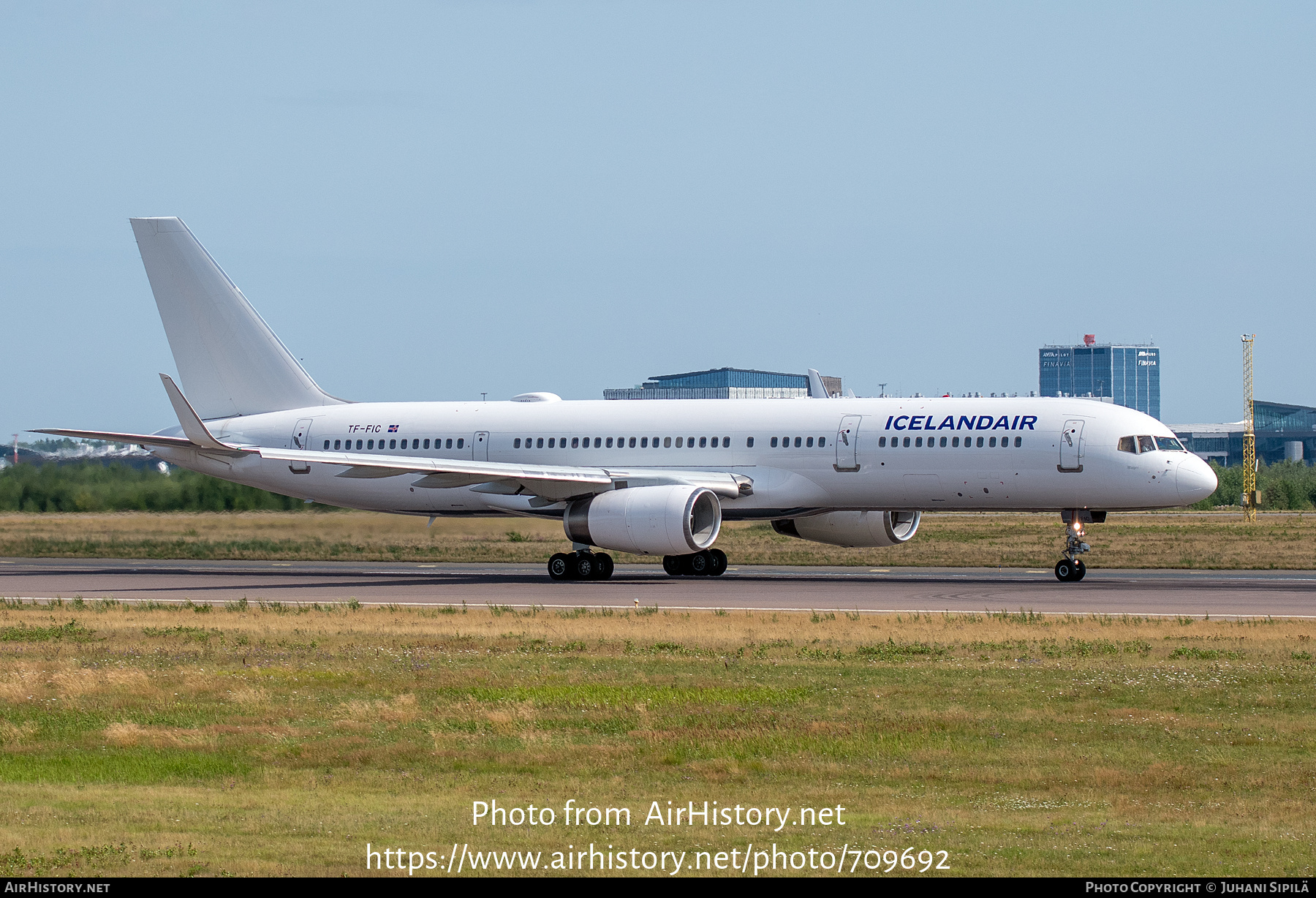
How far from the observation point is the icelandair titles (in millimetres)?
33125

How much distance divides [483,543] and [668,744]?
4210 cm

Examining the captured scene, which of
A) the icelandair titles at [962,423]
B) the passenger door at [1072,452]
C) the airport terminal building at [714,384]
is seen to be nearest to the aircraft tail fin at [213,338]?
the icelandair titles at [962,423]

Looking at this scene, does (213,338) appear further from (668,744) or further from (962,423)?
(668,744)

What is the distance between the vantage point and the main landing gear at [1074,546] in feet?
108

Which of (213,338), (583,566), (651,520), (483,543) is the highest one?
(213,338)

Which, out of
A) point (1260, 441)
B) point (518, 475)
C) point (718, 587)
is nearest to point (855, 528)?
point (718, 587)

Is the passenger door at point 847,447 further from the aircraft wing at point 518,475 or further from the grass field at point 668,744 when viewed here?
the grass field at point 668,744

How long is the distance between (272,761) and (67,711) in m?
3.73

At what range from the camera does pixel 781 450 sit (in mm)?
35062

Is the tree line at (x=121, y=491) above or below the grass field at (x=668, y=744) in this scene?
above

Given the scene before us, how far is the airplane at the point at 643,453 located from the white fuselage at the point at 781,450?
5cm

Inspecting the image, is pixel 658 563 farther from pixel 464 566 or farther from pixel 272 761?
pixel 272 761

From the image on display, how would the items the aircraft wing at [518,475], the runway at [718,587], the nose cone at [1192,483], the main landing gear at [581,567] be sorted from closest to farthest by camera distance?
the runway at [718,587] → the nose cone at [1192,483] → the aircraft wing at [518,475] → the main landing gear at [581,567]

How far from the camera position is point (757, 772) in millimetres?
12219
